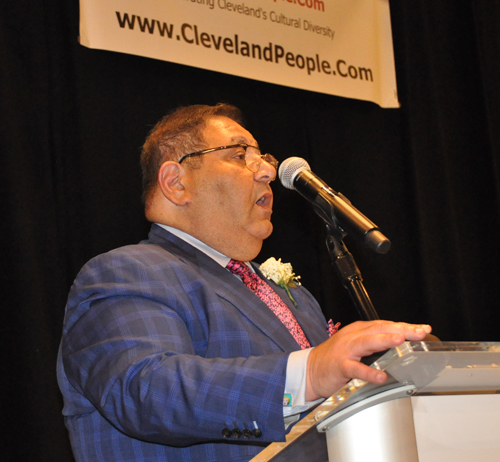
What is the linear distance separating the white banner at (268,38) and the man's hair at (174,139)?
Answer: 475mm

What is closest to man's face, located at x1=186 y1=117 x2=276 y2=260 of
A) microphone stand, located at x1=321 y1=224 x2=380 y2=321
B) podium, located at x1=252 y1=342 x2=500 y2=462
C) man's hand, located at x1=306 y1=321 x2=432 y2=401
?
microphone stand, located at x1=321 y1=224 x2=380 y2=321

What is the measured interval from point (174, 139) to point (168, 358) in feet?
3.77

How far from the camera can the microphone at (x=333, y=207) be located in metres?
1.25

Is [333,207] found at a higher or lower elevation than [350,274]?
higher

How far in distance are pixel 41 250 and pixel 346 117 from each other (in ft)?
6.13

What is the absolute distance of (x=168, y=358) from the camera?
1.14 meters

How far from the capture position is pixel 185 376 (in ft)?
3.54

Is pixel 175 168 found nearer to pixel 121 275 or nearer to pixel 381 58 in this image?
pixel 121 275

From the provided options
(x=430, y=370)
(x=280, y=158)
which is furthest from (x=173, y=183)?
(x=430, y=370)

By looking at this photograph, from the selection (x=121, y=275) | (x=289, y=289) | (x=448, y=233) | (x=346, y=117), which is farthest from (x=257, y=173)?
(x=448, y=233)

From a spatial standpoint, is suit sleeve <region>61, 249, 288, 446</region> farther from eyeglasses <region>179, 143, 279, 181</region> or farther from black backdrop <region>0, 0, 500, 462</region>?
black backdrop <region>0, 0, 500, 462</region>

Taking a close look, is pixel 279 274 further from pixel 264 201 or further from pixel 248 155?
pixel 248 155

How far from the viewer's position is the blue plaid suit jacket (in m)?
1.04

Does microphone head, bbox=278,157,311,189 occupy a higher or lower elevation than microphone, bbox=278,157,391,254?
higher
